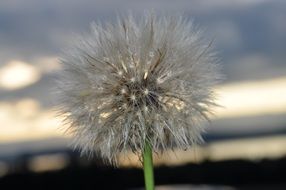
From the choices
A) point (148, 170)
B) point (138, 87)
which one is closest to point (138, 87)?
point (138, 87)

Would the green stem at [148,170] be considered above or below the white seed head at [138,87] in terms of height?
below

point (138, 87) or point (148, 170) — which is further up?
point (138, 87)

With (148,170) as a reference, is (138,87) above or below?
above

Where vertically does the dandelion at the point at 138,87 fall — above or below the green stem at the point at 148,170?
above

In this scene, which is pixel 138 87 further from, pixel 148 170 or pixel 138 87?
pixel 148 170

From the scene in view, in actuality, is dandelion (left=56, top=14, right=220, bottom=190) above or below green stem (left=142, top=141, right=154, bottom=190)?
above

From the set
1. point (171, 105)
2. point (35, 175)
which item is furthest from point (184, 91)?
point (35, 175)
